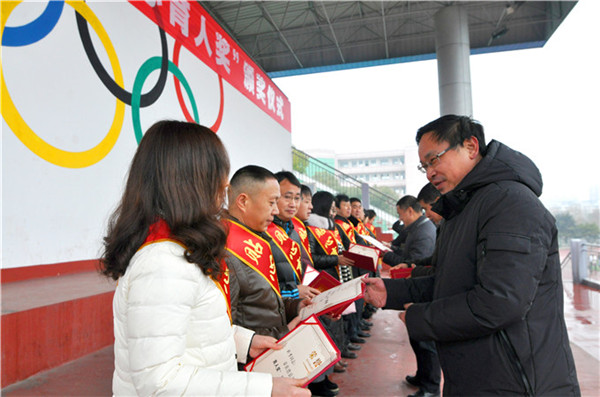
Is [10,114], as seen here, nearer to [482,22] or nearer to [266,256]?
[266,256]

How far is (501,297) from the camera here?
1052 mm

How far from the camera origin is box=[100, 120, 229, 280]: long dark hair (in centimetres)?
89

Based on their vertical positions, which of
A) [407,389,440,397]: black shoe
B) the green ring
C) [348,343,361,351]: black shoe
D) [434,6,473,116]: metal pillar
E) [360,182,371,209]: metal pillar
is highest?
[434,6,473,116]: metal pillar

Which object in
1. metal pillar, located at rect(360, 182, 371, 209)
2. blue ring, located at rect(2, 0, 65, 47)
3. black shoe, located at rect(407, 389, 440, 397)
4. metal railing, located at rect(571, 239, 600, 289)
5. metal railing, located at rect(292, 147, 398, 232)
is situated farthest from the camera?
metal pillar, located at rect(360, 182, 371, 209)

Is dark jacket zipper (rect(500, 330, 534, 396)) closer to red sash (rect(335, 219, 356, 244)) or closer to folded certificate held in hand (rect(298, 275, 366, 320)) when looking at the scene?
folded certificate held in hand (rect(298, 275, 366, 320))

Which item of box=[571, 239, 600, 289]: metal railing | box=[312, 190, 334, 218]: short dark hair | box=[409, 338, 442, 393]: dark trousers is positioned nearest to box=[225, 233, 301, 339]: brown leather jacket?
box=[409, 338, 442, 393]: dark trousers

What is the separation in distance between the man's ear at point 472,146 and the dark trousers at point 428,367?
169 cm

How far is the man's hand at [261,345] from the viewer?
3.98ft

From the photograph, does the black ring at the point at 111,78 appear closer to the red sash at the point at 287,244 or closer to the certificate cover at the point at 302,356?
the red sash at the point at 287,244

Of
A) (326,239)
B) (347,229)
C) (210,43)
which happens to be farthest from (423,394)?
(210,43)

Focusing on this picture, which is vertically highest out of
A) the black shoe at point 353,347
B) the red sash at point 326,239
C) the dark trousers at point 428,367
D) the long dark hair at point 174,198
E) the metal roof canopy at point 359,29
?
the metal roof canopy at point 359,29

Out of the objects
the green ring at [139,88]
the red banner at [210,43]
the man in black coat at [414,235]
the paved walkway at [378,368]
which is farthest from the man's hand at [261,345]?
the red banner at [210,43]

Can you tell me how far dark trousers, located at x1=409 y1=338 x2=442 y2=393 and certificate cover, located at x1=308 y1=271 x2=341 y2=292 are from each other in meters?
0.97

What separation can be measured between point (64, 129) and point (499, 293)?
3.35 m
